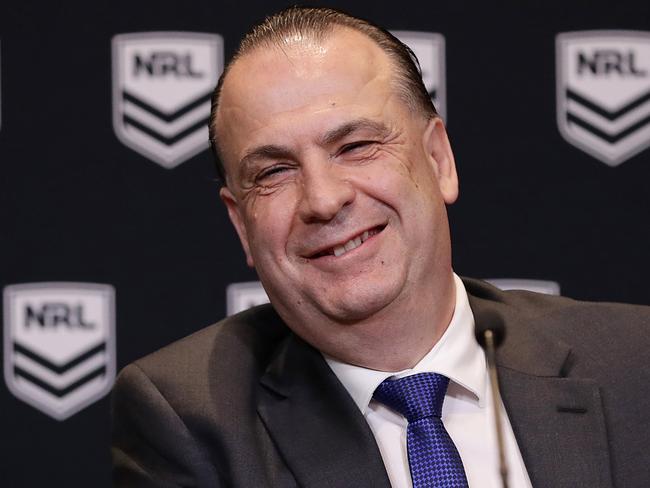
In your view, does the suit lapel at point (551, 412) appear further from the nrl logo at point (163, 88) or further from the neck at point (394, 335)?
the nrl logo at point (163, 88)

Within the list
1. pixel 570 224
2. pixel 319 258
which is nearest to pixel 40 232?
pixel 319 258

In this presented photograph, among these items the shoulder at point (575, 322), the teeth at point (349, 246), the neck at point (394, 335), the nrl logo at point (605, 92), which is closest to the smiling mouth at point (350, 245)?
the teeth at point (349, 246)

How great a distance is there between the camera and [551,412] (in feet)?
6.80

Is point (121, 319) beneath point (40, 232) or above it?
beneath

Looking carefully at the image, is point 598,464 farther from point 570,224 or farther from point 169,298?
point 169,298

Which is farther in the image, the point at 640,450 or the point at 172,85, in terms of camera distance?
the point at 172,85

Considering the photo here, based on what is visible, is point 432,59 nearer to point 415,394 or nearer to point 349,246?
point 349,246

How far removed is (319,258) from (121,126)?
33.3 inches

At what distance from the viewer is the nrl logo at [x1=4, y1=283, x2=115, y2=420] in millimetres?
2594

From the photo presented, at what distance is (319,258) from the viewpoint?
2010 mm

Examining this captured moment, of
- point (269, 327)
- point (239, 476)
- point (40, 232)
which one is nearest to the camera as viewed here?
point (239, 476)

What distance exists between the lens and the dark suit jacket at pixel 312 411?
6.56 ft

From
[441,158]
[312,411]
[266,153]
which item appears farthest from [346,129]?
[312,411]

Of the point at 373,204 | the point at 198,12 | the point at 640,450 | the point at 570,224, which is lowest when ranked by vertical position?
the point at 640,450
